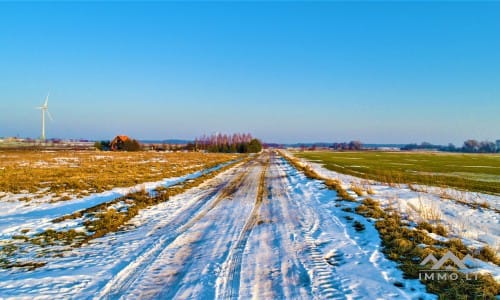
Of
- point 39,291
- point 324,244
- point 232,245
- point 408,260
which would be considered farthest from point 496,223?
point 39,291

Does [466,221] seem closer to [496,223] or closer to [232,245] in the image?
[496,223]

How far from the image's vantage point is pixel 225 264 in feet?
19.1

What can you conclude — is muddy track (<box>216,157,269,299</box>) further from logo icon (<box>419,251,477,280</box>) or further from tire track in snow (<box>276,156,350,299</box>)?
logo icon (<box>419,251,477,280</box>)

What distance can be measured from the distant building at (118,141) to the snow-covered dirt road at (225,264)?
110 metres

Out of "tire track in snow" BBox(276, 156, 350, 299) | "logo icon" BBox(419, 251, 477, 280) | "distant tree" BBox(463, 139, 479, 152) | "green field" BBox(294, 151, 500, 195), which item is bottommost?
"green field" BBox(294, 151, 500, 195)

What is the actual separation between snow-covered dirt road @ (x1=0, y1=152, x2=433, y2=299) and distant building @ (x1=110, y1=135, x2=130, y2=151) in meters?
110

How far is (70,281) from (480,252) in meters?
8.97

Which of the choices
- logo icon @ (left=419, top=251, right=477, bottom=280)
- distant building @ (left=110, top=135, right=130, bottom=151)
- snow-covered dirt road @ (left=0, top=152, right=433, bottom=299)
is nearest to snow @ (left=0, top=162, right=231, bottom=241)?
snow-covered dirt road @ (left=0, top=152, right=433, bottom=299)

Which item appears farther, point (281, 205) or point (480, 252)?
point (281, 205)

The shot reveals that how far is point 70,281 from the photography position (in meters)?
5.13

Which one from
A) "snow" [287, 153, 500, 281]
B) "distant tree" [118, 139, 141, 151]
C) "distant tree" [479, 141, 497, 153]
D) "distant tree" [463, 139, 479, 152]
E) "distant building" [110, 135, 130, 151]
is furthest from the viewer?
"distant tree" [463, 139, 479, 152]

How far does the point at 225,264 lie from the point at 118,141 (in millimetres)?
117792

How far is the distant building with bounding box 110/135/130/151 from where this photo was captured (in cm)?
10917

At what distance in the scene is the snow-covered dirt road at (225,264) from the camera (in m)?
4.75
